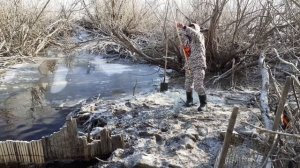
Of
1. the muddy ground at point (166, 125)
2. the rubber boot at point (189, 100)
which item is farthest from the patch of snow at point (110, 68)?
the rubber boot at point (189, 100)

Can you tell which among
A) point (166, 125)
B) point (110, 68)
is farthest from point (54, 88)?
point (166, 125)

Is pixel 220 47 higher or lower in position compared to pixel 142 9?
lower

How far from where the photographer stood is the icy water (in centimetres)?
682

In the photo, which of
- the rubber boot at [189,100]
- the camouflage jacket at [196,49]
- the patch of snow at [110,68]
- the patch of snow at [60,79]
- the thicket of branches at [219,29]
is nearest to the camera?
the camouflage jacket at [196,49]

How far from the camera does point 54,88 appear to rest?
923 centimetres

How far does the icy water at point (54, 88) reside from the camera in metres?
6.82

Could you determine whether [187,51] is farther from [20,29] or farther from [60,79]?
[20,29]

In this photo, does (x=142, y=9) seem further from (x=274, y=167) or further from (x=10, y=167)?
(x=274, y=167)

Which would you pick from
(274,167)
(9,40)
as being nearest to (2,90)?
(9,40)

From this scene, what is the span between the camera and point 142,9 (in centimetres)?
1559

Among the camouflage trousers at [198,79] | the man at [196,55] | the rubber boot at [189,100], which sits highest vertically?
the man at [196,55]

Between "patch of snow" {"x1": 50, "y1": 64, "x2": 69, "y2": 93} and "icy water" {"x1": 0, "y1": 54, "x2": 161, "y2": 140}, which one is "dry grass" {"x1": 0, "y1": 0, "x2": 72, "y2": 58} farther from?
"patch of snow" {"x1": 50, "y1": 64, "x2": 69, "y2": 93}

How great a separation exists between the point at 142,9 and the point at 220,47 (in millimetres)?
6609

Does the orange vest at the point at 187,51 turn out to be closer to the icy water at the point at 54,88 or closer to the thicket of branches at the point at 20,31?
the icy water at the point at 54,88
